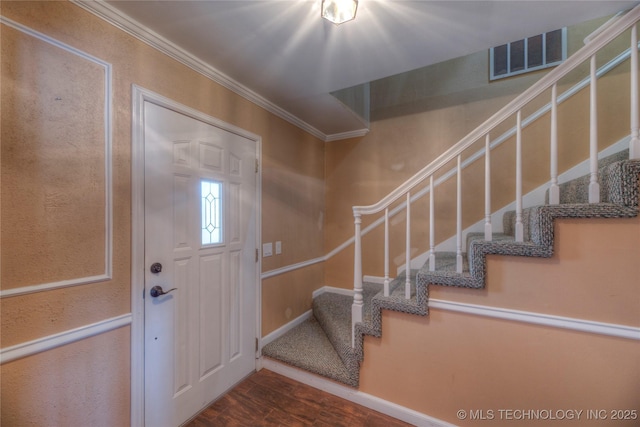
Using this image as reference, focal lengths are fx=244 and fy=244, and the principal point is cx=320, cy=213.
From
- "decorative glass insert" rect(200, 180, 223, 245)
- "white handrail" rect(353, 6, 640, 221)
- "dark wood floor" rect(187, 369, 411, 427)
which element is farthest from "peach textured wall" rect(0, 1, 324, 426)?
"white handrail" rect(353, 6, 640, 221)

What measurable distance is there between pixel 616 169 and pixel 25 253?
261cm

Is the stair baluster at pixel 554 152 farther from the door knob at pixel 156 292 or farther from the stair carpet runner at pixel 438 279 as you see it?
the door knob at pixel 156 292

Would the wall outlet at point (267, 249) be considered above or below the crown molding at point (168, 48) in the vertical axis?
below

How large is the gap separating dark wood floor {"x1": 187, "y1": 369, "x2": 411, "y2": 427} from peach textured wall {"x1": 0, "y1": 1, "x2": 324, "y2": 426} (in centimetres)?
64

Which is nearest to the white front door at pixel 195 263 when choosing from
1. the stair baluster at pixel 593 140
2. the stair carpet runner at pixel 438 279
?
the stair carpet runner at pixel 438 279

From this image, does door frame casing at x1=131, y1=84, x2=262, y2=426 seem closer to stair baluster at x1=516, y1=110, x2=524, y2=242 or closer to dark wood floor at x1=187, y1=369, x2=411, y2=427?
dark wood floor at x1=187, y1=369, x2=411, y2=427

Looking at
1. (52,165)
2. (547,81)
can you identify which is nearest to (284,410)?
(52,165)

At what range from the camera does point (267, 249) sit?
2.20m

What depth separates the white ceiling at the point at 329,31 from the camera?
3.97ft

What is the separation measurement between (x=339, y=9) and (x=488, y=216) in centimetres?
135

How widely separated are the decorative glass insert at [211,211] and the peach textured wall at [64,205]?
1.46 feet

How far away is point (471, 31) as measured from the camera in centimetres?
137

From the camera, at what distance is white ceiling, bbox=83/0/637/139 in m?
1.21
